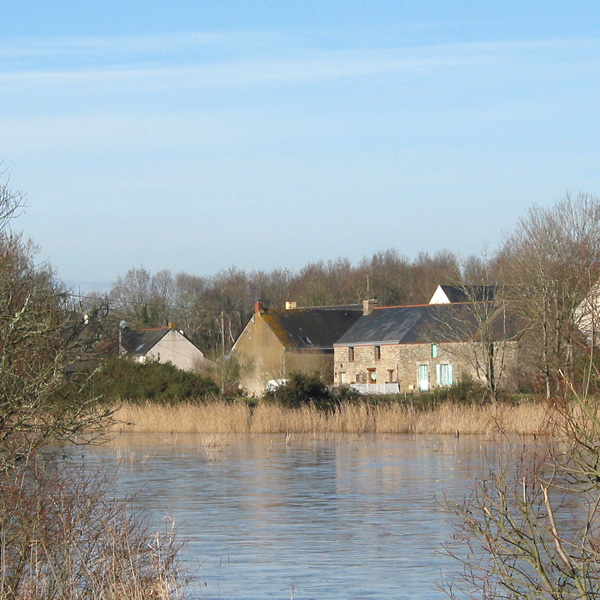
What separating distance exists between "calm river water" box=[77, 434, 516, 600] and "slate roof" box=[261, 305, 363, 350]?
34.7m

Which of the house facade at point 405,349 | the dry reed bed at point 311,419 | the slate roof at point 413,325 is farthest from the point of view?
the house facade at point 405,349

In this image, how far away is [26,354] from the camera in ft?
35.1

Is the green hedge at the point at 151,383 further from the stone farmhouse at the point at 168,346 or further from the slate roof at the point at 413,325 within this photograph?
the stone farmhouse at the point at 168,346

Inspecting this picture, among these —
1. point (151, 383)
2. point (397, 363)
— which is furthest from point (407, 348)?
point (151, 383)

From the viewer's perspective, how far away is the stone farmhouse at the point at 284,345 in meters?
66.7

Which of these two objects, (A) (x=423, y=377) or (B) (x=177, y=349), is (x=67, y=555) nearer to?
(A) (x=423, y=377)

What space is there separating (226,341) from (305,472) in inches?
2580

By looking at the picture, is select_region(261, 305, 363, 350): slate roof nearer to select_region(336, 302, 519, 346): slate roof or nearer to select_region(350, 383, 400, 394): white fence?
select_region(336, 302, 519, 346): slate roof

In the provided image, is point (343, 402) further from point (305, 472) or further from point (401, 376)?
point (401, 376)

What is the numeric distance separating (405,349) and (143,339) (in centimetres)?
2551

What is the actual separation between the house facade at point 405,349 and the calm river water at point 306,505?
24.5 m

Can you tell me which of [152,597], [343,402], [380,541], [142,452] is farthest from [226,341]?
[152,597]

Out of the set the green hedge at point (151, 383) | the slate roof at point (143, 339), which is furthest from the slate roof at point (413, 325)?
the slate roof at point (143, 339)

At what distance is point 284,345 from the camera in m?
66.9
